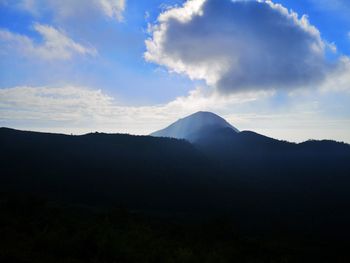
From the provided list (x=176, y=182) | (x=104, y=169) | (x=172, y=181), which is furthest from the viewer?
(x=176, y=182)

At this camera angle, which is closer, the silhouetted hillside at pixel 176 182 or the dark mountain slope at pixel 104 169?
the silhouetted hillside at pixel 176 182

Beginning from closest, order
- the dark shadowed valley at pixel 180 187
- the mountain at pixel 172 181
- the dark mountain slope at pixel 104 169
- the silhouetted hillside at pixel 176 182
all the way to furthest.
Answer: the dark shadowed valley at pixel 180 187 → the silhouetted hillside at pixel 176 182 → the mountain at pixel 172 181 → the dark mountain slope at pixel 104 169

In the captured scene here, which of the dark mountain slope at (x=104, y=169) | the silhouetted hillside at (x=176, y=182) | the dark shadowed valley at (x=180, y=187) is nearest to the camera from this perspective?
the dark shadowed valley at (x=180, y=187)

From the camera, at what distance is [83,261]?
11.8 m

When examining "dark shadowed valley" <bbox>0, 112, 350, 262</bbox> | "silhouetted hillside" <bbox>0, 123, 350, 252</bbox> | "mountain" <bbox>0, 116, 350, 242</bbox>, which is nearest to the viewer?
"dark shadowed valley" <bbox>0, 112, 350, 262</bbox>

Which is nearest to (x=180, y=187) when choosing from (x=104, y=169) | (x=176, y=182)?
(x=176, y=182)

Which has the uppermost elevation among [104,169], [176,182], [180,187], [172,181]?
[104,169]

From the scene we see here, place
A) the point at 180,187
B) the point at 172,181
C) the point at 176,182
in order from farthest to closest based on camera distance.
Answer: the point at 176,182, the point at 172,181, the point at 180,187

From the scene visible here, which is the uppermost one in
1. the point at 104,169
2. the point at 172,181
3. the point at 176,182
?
the point at 104,169

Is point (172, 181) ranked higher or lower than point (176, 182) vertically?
higher

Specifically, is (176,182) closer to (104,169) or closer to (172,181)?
(172,181)

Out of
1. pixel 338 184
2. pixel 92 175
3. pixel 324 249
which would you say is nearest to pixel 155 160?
pixel 92 175

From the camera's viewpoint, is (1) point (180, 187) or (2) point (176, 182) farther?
(2) point (176, 182)

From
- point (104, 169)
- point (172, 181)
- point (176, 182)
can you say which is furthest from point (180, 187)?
point (104, 169)
